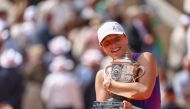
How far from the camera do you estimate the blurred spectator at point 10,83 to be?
15.4 m

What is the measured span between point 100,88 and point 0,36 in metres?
8.05

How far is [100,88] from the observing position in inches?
323

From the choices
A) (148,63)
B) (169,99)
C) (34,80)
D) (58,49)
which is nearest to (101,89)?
(148,63)

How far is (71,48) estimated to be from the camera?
58.5 ft

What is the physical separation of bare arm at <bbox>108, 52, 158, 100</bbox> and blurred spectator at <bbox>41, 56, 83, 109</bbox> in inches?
315

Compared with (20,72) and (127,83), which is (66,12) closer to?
(20,72)

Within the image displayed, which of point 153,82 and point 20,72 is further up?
point 20,72

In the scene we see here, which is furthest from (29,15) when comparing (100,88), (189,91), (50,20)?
(100,88)

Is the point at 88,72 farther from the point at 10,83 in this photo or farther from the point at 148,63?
the point at 148,63

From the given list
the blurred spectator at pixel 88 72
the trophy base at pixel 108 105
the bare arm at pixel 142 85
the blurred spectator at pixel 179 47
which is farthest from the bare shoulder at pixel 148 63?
the blurred spectator at pixel 179 47

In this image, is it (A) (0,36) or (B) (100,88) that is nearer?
(B) (100,88)

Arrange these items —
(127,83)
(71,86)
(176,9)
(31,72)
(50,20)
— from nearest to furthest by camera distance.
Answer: (127,83) < (71,86) < (31,72) < (50,20) < (176,9)

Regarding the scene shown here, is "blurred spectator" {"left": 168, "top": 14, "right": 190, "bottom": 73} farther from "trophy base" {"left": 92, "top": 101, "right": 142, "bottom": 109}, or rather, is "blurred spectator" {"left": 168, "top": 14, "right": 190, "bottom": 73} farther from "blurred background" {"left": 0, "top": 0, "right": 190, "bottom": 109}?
"trophy base" {"left": 92, "top": 101, "right": 142, "bottom": 109}

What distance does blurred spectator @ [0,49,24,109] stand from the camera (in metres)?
15.4
